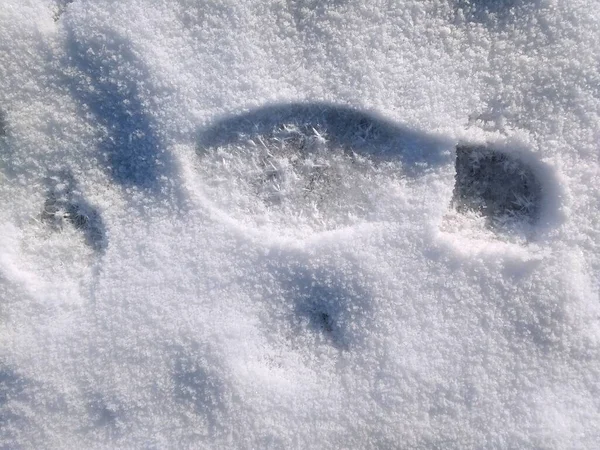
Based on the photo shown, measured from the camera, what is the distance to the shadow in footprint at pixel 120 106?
1900 millimetres

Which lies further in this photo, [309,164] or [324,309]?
[309,164]

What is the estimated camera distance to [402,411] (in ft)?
6.15

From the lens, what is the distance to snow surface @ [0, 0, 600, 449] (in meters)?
1.87

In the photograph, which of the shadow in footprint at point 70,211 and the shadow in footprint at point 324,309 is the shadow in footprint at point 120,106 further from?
the shadow in footprint at point 324,309

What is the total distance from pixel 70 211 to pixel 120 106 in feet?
1.60

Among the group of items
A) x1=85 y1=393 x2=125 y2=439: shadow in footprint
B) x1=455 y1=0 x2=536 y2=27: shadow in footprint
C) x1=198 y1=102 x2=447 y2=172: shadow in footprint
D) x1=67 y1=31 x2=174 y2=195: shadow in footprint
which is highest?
x1=455 y1=0 x2=536 y2=27: shadow in footprint

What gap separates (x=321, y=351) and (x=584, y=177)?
1.24m

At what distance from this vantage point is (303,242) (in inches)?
75.1

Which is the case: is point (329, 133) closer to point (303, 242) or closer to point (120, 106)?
point (303, 242)

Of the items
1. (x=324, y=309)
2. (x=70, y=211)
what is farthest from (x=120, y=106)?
(x=324, y=309)

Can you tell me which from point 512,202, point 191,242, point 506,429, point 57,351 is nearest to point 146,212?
point 191,242

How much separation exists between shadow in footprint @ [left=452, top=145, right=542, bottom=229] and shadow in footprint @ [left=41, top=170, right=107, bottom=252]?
1.48 metres

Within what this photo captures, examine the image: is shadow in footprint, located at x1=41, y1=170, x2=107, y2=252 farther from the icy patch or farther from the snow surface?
the icy patch

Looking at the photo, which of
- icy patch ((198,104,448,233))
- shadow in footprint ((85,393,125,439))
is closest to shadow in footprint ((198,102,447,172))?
icy patch ((198,104,448,233))
